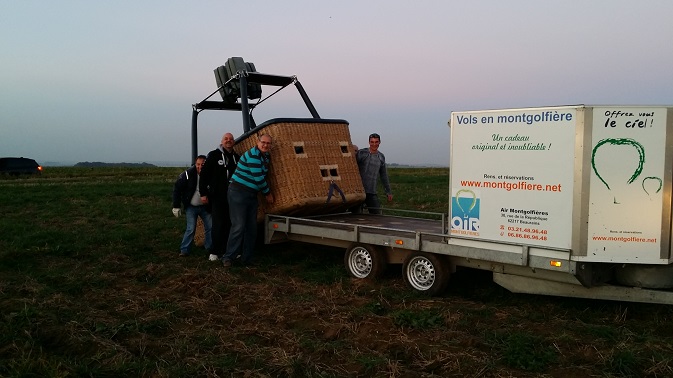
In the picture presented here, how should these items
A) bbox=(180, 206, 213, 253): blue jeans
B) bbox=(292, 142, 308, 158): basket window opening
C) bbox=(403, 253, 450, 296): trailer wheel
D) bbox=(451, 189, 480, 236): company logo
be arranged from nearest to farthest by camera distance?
1. bbox=(451, 189, 480, 236): company logo
2. bbox=(403, 253, 450, 296): trailer wheel
3. bbox=(292, 142, 308, 158): basket window opening
4. bbox=(180, 206, 213, 253): blue jeans

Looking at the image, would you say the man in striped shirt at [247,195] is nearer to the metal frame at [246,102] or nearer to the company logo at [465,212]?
the metal frame at [246,102]

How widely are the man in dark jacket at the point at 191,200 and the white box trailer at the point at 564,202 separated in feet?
14.6

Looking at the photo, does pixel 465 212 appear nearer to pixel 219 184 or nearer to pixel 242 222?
pixel 242 222

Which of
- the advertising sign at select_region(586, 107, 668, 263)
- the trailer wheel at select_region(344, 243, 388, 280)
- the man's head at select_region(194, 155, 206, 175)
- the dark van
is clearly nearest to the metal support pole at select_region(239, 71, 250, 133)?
the man's head at select_region(194, 155, 206, 175)

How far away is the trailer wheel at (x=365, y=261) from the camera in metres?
8.03

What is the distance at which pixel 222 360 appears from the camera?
5078 millimetres

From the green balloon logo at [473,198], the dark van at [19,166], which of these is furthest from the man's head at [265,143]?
the dark van at [19,166]

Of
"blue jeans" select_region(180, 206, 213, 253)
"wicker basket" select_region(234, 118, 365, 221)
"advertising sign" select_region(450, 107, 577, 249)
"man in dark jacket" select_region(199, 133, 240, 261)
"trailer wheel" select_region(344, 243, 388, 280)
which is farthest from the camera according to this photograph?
"blue jeans" select_region(180, 206, 213, 253)

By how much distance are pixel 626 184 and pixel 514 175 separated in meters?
1.09

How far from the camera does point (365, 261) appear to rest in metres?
8.23

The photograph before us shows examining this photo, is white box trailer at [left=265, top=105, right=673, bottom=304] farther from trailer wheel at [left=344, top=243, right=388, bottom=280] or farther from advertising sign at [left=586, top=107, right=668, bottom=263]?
trailer wheel at [left=344, top=243, right=388, bottom=280]

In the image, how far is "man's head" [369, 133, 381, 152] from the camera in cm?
1045

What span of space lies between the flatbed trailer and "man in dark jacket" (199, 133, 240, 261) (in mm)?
831

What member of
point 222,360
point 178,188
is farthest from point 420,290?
point 178,188
